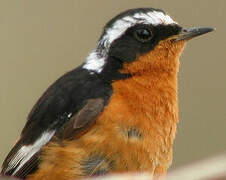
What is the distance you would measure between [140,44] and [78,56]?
7.40 ft

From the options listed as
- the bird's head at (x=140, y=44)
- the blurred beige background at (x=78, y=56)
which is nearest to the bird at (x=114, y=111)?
the bird's head at (x=140, y=44)

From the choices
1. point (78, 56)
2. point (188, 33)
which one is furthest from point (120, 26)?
point (78, 56)

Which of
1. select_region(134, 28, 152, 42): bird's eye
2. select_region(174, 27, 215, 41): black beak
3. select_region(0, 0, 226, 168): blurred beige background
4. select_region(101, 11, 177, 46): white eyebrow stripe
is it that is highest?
select_region(101, 11, 177, 46): white eyebrow stripe

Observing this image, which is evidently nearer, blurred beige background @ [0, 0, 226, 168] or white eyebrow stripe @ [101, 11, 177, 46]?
white eyebrow stripe @ [101, 11, 177, 46]

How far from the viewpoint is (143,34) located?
4.43 m

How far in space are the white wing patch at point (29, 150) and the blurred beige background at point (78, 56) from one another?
6.05 ft

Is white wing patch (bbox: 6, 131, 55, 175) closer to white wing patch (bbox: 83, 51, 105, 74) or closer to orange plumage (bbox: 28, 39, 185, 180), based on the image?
orange plumage (bbox: 28, 39, 185, 180)

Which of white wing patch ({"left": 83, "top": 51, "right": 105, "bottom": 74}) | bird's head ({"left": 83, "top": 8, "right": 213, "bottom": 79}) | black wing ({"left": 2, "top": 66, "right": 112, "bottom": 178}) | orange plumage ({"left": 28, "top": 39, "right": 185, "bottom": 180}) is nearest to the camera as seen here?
orange plumage ({"left": 28, "top": 39, "right": 185, "bottom": 180})

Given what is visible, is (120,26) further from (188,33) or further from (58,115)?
(58,115)

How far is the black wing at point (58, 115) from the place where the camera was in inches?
154

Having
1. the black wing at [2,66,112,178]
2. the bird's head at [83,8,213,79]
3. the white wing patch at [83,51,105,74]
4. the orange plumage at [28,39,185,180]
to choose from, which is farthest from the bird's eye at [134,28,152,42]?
the black wing at [2,66,112,178]

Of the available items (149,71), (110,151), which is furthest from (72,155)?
(149,71)

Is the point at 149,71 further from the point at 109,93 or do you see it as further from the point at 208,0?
the point at 208,0

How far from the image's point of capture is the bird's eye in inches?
174
